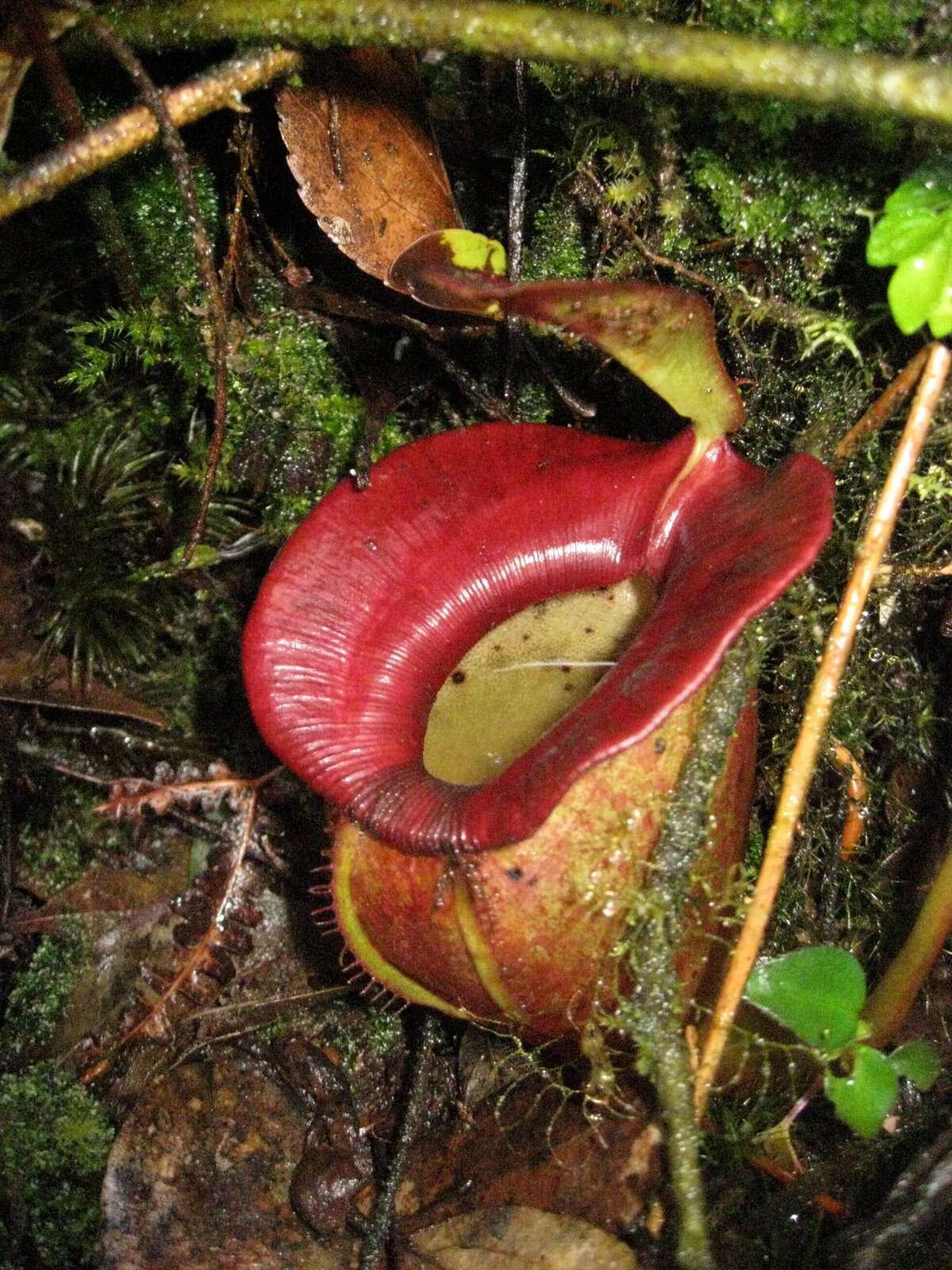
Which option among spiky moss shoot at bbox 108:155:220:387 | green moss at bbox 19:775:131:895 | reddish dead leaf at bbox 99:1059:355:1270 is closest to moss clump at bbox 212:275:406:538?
spiky moss shoot at bbox 108:155:220:387

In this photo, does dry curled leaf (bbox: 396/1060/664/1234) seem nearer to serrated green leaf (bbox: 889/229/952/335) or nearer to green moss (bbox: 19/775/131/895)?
green moss (bbox: 19/775/131/895)

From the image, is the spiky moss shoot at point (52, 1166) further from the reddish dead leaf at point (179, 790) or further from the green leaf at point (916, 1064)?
the green leaf at point (916, 1064)

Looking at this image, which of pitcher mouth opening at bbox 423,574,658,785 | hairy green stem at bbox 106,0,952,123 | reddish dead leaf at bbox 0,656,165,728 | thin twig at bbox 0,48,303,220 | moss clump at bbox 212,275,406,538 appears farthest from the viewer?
reddish dead leaf at bbox 0,656,165,728

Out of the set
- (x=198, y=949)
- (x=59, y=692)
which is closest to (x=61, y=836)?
(x=59, y=692)

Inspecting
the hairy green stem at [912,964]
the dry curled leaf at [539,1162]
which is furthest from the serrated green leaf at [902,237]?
the dry curled leaf at [539,1162]

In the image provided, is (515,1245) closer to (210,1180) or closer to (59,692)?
(210,1180)

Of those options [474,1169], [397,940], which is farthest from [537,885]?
[474,1169]
